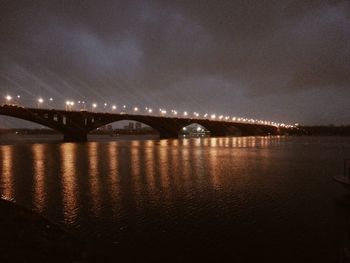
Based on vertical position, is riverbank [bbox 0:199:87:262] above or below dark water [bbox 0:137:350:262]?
above

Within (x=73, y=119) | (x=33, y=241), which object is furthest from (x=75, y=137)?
(x=33, y=241)

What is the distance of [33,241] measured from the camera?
33.4 ft

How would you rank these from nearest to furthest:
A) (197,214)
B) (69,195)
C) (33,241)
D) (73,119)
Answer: (33,241), (197,214), (69,195), (73,119)

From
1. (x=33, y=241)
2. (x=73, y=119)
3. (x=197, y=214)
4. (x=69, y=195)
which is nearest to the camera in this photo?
(x=33, y=241)

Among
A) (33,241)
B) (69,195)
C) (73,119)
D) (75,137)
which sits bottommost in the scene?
(69,195)

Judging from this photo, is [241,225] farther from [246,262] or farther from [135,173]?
[135,173]

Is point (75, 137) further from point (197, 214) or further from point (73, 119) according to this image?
point (197, 214)

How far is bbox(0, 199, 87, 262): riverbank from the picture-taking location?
9086mm

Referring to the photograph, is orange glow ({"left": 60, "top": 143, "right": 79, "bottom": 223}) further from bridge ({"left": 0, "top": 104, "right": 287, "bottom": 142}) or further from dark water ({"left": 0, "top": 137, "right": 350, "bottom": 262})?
bridge ({"left": 0, "top": 104, "right": 287, "bottom": 142})

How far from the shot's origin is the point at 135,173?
96.5ft

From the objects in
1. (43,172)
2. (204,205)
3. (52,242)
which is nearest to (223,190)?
(204,205)

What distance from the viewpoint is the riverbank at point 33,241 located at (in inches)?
358

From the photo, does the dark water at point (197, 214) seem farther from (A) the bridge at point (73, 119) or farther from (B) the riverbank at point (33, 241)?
(A) the bridge at point (73, 119)

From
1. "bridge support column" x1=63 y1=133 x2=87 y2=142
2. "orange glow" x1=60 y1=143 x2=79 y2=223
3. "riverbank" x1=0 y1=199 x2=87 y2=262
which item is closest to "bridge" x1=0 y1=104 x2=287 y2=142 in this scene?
"bridge support column" x1=63 y1=133 x2=87 y2=142
